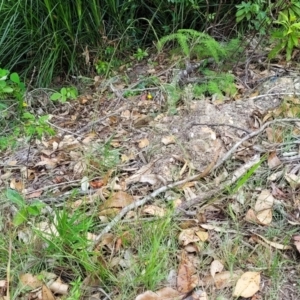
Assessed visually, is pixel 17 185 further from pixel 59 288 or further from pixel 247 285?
pixel 247 285

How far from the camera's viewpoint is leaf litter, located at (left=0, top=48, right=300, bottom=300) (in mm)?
2020

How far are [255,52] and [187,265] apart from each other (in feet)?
7.05

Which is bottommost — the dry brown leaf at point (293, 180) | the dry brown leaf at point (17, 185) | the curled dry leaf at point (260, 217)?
the dry brown leaf at point (17, 185)

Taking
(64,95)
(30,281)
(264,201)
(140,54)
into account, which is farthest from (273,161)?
(140,54)

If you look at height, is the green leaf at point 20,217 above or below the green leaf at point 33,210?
below

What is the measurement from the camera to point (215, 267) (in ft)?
6.63

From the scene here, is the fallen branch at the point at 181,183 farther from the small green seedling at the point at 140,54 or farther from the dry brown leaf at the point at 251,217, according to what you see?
the small green seedling at the point at 140,54

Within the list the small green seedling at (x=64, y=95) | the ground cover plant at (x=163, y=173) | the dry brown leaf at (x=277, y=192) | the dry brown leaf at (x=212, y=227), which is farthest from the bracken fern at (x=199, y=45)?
the dry brown leaf at (x=212, y=227)

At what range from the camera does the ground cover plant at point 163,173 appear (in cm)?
201

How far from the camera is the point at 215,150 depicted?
2.64 meters

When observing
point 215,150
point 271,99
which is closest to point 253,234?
point 215,150

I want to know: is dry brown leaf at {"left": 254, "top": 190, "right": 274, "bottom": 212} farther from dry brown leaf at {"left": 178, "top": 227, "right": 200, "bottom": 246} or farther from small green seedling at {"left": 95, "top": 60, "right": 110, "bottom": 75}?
small green seedling at {"left": 95, "top": 60, "right": 110, "bottom": 75}

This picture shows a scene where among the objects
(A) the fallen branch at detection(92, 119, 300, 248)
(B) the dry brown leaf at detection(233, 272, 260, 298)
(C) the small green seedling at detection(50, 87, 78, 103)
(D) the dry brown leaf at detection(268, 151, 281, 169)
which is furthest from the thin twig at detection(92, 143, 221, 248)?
(C) the small green seedling at detection(50, 87, 78, 103)

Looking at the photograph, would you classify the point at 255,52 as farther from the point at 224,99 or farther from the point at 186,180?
the point at 186,180
